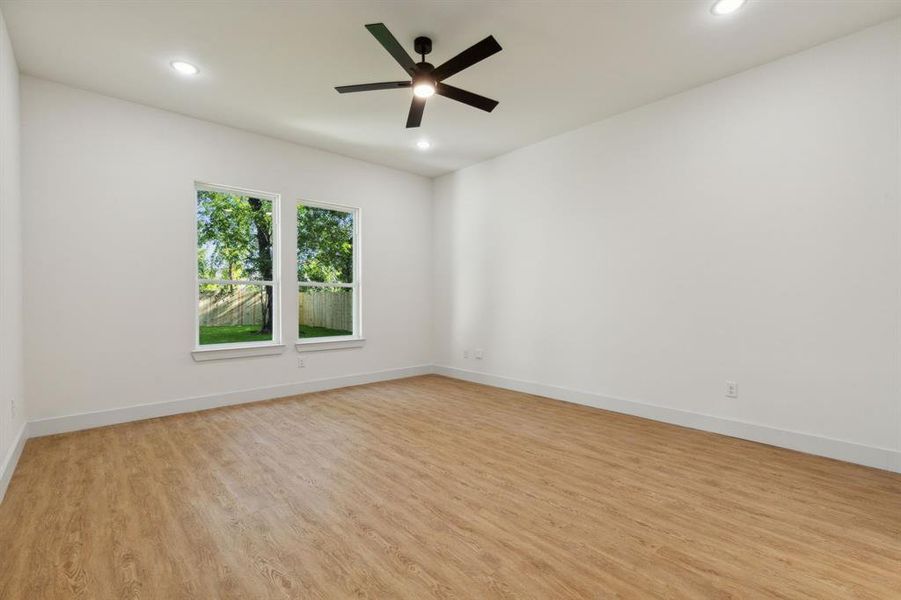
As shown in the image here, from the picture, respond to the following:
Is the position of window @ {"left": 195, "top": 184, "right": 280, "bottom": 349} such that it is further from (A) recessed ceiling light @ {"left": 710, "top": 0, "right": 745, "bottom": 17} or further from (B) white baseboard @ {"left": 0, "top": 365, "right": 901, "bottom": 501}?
(A) recessed ceiling light @ {"left": 710, "top": 0, "right": 745, "bottom": 17}

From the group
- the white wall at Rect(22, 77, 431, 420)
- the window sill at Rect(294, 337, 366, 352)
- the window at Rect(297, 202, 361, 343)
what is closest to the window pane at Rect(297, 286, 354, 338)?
the window at Rect(297, 202, 361, 343)

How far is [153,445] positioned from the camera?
3299 millimetres

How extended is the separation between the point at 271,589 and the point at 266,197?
169 inches

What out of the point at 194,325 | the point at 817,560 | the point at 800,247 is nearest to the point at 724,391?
the point at 800,247

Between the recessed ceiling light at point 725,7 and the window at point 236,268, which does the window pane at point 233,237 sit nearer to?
the window at point 236,268

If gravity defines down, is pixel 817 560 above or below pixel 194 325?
below

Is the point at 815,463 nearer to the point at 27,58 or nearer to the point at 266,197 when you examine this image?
the point at 266,197

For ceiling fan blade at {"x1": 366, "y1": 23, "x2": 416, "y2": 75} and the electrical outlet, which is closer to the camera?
ceiling fan blade at {"x1": 366, "y1": 23, "x2": 416, "y2": 75}

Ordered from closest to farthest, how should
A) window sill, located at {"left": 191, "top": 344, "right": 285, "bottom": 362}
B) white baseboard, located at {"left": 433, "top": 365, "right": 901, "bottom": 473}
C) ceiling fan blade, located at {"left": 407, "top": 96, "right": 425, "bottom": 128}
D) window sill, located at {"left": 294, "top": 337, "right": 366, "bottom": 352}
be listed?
1. white baseboard, located at {"left": 433, "top": 365, "right": 901, "bottom": 473}
2. ceiling fan blade, located at {"left": 407, "top": 96, "right": 425, "bottom": 128}
3. window sill, located at {"left": 191, "top": 344, "right": 285, "bottom": 362}
4. window sill, located at {"left": 294, "top": 337, "right": 366, "bottom": 352}

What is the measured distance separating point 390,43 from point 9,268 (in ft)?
9.71

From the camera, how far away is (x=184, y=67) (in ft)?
11.0

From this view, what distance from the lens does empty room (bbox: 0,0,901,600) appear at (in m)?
1.98

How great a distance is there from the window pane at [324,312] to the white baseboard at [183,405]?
0.62 meters

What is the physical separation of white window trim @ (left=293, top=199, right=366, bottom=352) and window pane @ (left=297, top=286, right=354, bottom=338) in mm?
67
